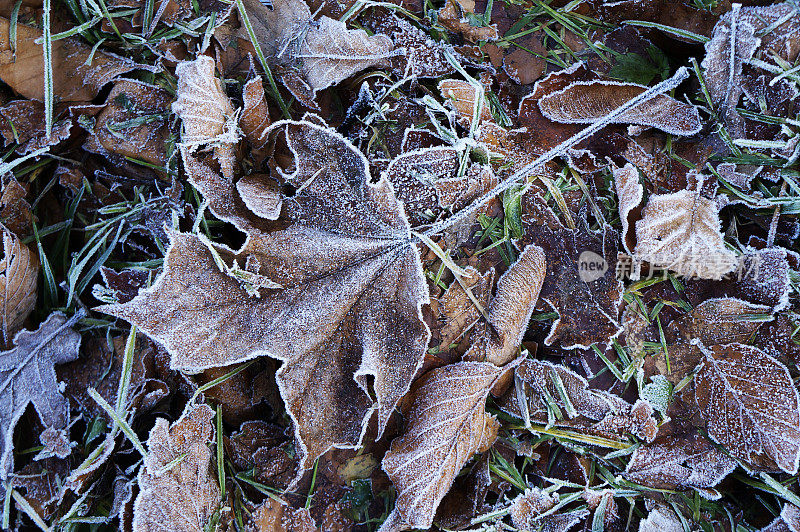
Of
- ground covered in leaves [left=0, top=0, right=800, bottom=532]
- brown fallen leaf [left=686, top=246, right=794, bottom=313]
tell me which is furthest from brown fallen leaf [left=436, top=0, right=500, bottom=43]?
brown fallen leaf [left=686, top=246, right=794, bottom=313]

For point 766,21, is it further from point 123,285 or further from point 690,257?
point 123,285

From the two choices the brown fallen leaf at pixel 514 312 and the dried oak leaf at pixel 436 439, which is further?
the brown fallen leaf at pixel 514 312

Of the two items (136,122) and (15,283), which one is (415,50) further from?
(15,283)

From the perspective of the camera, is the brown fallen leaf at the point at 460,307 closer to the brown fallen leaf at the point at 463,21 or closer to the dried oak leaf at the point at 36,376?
the brown fallen leaf at the point at 463,21

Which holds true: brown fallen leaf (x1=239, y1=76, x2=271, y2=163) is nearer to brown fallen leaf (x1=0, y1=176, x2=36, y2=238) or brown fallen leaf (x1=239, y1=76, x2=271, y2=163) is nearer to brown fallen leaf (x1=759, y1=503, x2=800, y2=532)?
brown fallen leaf (x1=0, y1=176, x2=36, y2=238)

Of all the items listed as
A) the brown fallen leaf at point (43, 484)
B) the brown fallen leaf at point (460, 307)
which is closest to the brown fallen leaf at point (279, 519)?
the brown fallen leaf at point (43, 484)

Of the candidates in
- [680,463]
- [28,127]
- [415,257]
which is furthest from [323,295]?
[680,463]
